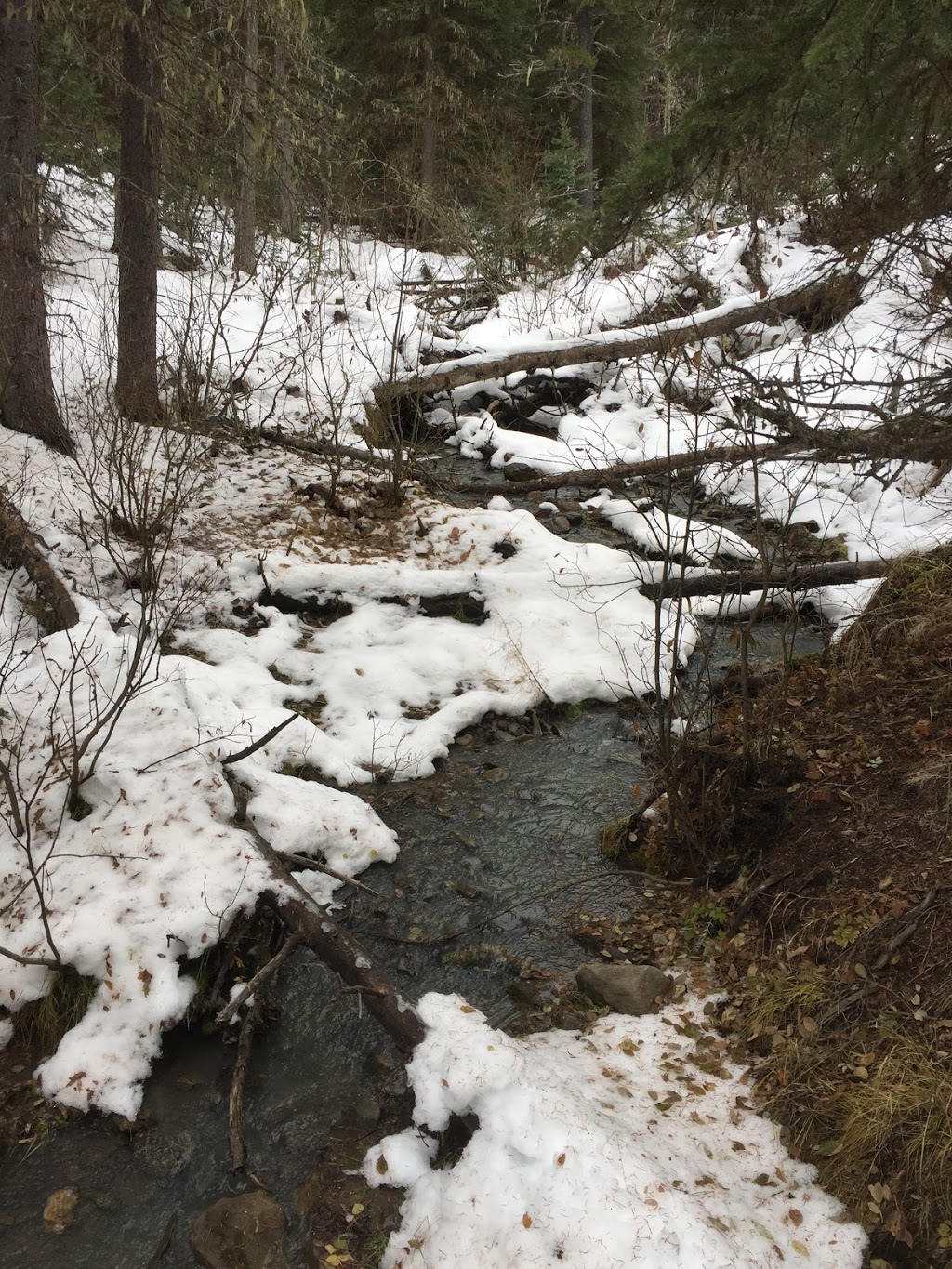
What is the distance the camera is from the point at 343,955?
3.55 meters

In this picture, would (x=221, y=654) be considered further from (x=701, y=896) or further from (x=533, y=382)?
(x=533, y=382)

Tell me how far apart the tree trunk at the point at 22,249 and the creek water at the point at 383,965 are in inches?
194

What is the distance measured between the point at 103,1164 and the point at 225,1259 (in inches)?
24.7

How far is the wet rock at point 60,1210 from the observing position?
9.36 ft

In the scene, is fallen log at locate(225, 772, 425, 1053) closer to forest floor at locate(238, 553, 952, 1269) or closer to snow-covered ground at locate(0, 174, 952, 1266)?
snow-covered ground at locate(0, 174, 952, 1266)

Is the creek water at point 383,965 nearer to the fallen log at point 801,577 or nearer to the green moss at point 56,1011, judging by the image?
the green moss at point 56,1011

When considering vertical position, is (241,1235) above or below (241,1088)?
below

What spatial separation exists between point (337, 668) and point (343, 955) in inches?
113

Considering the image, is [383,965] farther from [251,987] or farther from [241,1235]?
[241,1235]

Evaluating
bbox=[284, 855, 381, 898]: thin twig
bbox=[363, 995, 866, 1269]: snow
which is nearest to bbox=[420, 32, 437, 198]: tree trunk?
bbox=[284, 855, 381, 898]: thin twig

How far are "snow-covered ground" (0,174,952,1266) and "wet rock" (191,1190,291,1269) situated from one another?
440mm

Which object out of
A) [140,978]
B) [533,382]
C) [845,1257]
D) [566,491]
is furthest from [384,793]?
[533,382]

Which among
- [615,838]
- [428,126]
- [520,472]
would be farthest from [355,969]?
[428,126]

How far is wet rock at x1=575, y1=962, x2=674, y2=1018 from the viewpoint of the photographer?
11.7ft
